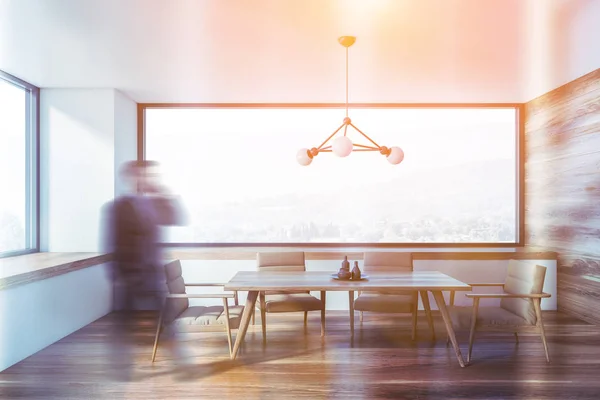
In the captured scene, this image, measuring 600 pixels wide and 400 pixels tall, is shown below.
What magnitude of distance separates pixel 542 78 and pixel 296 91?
2852 mm

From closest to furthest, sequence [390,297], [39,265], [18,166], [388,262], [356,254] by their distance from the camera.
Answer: [39,265]
[390,297]
[388,262]
[18,166]
[356,254]

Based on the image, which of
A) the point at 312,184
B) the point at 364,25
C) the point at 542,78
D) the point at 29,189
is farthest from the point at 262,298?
the point at 542,78

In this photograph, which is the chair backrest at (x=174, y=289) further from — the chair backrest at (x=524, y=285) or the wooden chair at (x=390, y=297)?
the chair backrest at (x=524, y=285)

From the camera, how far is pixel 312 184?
639cm

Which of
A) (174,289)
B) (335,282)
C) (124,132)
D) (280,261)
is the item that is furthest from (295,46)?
(124,132)

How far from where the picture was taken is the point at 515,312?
4.04 m

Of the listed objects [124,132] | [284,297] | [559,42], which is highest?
[559,42]

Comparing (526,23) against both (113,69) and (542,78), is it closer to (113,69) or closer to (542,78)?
(542,78)

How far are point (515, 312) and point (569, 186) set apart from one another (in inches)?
86.6

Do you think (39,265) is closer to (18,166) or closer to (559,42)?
(18,166)

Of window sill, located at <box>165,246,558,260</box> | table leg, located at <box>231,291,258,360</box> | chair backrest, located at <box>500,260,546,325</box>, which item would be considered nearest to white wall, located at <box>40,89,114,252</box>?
window sill, located at <box>165,246,558,260</box>

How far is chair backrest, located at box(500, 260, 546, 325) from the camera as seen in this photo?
3889 millimetres

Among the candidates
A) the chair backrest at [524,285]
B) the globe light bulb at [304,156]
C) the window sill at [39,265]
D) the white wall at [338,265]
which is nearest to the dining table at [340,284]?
the chair backrest at [524,285]

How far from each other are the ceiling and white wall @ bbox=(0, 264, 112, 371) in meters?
2.20
